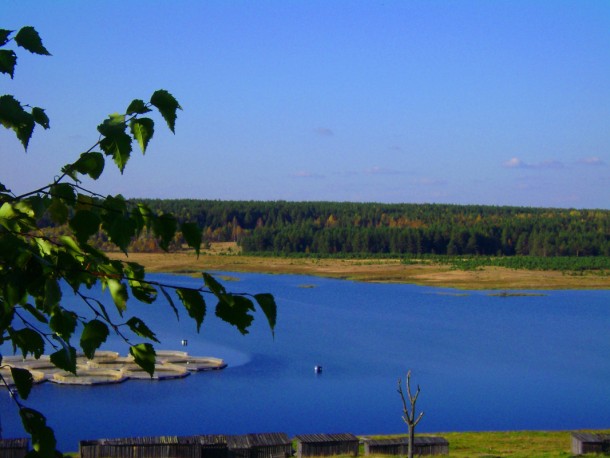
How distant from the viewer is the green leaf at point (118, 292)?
1.51 metres

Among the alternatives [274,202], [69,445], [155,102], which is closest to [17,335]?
[155,102]

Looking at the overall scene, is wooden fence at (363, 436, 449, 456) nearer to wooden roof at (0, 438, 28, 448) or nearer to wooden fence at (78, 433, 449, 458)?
wooden fence at (78, 433, 449, 458)

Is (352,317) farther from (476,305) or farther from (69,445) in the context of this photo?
(69,445)

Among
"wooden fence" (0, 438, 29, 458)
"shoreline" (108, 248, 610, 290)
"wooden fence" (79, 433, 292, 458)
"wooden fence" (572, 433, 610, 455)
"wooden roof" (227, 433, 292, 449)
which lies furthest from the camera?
"shoreline" (108, 248, 610, 290)

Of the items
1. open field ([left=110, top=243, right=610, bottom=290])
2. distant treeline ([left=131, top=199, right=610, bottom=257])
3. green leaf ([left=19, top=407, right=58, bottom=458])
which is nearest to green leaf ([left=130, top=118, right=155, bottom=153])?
green leaf ([left=19, top=407, right=58, bottom=458])

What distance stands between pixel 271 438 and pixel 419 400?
9.45m

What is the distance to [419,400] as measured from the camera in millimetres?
29109

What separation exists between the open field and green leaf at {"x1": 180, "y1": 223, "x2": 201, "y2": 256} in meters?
61.8

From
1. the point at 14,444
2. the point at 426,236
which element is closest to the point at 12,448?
the point at 14,444

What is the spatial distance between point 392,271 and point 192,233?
75.4m

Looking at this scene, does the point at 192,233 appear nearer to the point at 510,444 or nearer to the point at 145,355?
the point at 145,355

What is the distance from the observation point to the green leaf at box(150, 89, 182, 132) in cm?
165

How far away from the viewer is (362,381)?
101ft

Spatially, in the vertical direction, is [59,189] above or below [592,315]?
above
